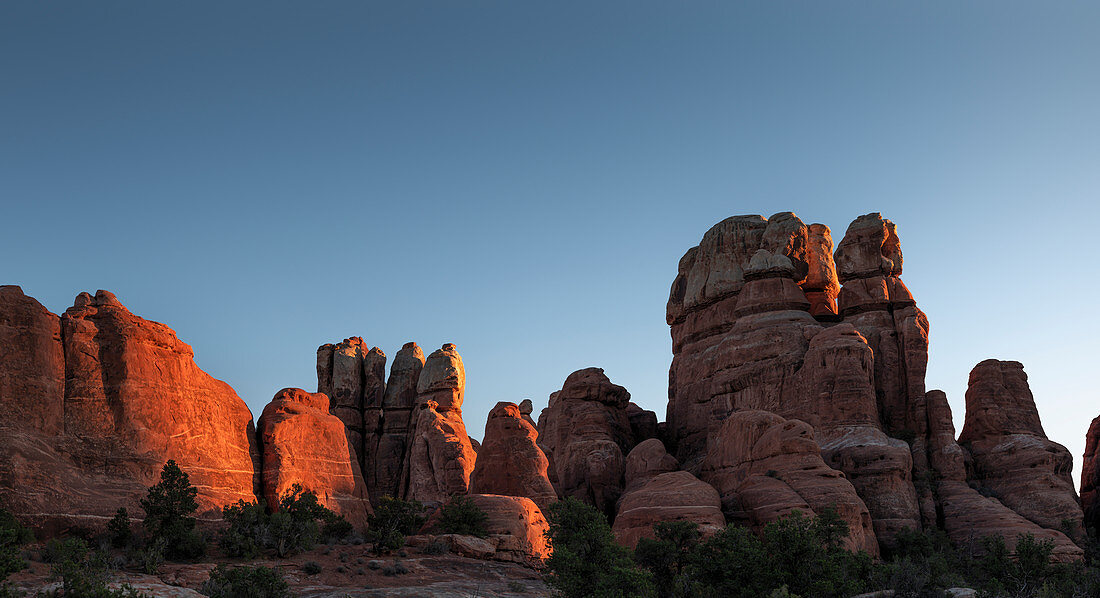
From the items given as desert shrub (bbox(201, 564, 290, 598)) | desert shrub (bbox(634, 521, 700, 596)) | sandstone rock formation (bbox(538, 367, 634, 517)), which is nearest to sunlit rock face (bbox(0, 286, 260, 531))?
desert shrub (bbox(201, 564, 290, 598))

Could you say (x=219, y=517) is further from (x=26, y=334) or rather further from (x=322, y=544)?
(x=26, y=334)

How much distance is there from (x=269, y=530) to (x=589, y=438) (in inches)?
1145

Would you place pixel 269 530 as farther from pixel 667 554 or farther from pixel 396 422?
pixel 396 422

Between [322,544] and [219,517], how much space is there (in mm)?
4126

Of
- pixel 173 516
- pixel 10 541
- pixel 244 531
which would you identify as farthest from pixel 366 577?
pixel 10 541

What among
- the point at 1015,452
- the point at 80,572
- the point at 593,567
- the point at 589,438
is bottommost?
the point at 593,567

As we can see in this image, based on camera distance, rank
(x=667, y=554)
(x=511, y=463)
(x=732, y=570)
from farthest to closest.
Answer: (x=511, y=463)
(x=667, y=554)
(x=732, y=570)

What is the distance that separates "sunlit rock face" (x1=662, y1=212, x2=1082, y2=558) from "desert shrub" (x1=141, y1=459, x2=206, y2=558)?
2511 cm

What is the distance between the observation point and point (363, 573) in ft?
91.4

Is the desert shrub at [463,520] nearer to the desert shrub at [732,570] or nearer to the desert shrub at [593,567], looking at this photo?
the desert shrub at [593,567]

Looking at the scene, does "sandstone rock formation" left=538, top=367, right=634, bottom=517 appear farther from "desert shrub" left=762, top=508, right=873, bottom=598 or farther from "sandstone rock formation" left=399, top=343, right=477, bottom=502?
"desert shrub" left=762, top=508, right=873, bottom=598

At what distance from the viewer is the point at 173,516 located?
27.8 m

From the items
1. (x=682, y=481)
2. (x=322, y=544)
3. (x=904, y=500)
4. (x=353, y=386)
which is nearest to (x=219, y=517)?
Answer: (x=322, y=544)

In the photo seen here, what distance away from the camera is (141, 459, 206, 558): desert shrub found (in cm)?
2744
